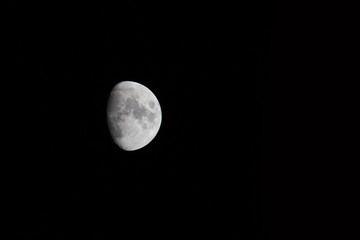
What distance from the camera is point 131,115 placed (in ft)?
9.37

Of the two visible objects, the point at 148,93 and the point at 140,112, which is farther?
the point at 148,93

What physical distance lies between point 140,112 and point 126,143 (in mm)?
350

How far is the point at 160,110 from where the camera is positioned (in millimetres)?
3205

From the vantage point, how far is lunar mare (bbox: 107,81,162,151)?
2.86 meters

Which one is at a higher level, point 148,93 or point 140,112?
point 148,93

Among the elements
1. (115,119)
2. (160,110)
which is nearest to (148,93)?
(160,110)

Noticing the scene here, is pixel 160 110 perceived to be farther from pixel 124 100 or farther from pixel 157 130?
pixel 124 100

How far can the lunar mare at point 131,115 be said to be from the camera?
9.37 ft

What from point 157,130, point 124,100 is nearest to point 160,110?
point 157,130

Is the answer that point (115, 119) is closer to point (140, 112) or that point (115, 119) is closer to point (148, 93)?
point (140, 112)

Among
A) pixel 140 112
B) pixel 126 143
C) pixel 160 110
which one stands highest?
pixel 160 110

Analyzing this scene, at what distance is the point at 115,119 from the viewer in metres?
2.86

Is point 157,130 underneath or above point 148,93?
underneath

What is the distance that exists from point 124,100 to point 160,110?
0.48 m
